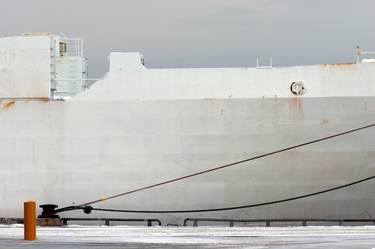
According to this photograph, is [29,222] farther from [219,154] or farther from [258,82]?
[258,82]

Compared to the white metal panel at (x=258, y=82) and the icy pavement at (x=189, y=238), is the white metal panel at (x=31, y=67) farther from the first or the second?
the icy pavement at (x=189, y=238)

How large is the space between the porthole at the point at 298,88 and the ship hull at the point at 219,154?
0.17 m

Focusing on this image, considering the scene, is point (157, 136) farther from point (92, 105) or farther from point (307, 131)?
point (307, 131)

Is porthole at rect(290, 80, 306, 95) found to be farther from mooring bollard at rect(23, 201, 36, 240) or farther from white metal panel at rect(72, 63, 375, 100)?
mooring bollard at rect(23, 201, 36, 240)

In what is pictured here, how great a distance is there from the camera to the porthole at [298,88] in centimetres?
1647

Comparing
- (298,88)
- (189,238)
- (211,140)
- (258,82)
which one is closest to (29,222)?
(189,238)

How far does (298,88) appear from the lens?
1647 cm

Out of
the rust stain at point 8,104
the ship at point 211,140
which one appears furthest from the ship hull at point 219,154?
the rust stain at point 8,104

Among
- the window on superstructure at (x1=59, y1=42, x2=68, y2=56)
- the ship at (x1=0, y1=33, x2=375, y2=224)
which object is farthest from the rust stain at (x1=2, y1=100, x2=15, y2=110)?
the window on superstructure at (x1=59, y1=42, x2=68, y2=56)

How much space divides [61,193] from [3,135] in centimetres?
188

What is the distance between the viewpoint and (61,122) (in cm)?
1695

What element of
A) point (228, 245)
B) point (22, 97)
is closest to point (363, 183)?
point (228, 245)

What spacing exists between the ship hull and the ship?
0.07 feet

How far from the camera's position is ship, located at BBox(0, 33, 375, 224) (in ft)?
53.9
